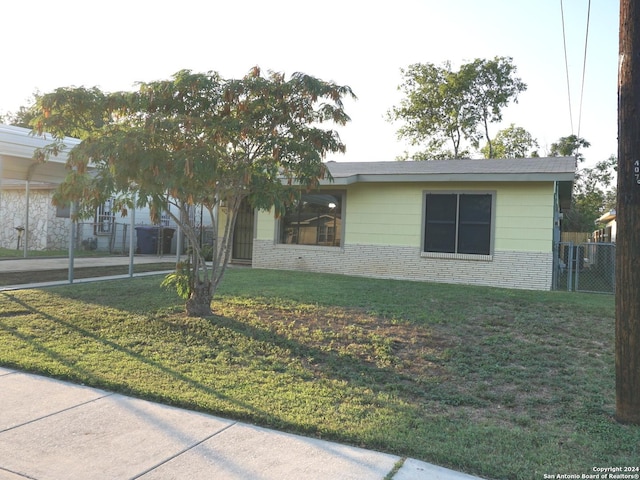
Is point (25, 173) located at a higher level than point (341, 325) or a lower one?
higher

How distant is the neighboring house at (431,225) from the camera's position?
11.9 meters

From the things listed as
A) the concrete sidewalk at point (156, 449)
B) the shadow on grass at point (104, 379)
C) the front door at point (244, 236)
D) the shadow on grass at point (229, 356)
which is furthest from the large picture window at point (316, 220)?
the concrete sidewalk at point (156, 449)

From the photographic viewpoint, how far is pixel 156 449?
11.3ft

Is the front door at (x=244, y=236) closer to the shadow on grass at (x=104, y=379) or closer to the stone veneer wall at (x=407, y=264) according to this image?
the stone veneer wall at (x=407, y=264)

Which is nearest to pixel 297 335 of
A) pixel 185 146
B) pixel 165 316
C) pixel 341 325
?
pixel 341 325

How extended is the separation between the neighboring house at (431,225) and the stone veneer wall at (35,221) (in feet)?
34.8

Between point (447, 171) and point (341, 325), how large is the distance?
22.2 feet

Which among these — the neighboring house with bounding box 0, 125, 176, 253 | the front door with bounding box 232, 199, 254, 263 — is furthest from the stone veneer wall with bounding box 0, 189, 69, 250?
the front door with bounding box 232, 199, 254, 263

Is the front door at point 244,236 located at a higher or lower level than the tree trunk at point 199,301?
higher

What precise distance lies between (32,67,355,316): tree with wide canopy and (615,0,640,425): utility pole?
370cm

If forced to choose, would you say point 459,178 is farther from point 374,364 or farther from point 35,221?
point 35,221

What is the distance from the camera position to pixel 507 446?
3.54 metres

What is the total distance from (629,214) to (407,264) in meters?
9.32

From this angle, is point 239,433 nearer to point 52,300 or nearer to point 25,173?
point 52,300
